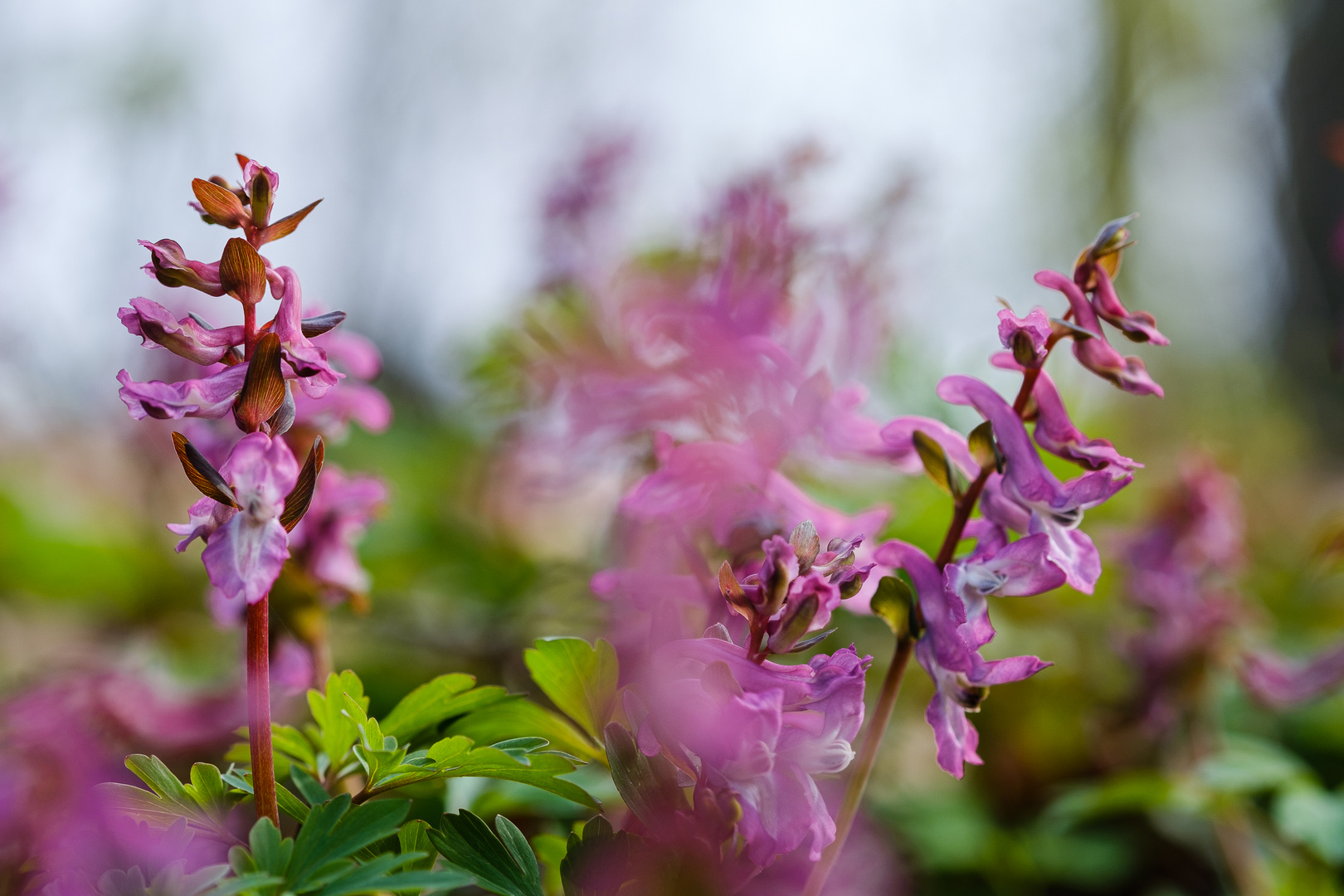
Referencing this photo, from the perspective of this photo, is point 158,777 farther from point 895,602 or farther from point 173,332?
point 895,602

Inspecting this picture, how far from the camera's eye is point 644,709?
2.26 feet

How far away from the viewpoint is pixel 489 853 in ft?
2.23

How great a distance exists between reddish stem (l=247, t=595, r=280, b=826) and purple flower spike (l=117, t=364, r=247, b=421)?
14 cm

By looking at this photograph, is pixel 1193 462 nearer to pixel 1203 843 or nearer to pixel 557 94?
pixel 1203 843

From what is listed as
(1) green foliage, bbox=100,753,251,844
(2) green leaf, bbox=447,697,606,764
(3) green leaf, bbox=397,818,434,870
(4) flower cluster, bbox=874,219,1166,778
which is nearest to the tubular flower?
(4) flower cluster, bbox=874,219,1166,778

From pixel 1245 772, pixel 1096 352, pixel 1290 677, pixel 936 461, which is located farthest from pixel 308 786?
pixel 1290 677

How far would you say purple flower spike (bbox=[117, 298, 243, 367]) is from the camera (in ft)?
2.09

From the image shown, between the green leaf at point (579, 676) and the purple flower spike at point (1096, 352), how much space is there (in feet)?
1.63

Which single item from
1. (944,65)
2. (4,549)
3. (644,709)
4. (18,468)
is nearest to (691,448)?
(644,709)

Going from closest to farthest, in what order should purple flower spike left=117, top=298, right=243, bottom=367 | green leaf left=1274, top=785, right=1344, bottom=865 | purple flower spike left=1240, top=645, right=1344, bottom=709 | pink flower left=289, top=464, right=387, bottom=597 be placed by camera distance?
1. purple flower spike left=117, top=298, right=243, bottom=367
2. pink flower left=289, top=464, right=387, bottom=597
3. green leaf left=1274, top=785, right=1344, bottom=865
4. purple flower spike left=1240, top=645, right=1344, bottom=709

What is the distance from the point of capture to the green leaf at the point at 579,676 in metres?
0.78

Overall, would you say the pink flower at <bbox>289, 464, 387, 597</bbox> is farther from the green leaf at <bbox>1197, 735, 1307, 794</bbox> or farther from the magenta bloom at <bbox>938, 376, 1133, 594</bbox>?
the green leaf at <bbox>1197, 735, 1307, 794</bbox>

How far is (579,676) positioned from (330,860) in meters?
0.26

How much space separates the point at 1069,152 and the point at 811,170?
12490mm
